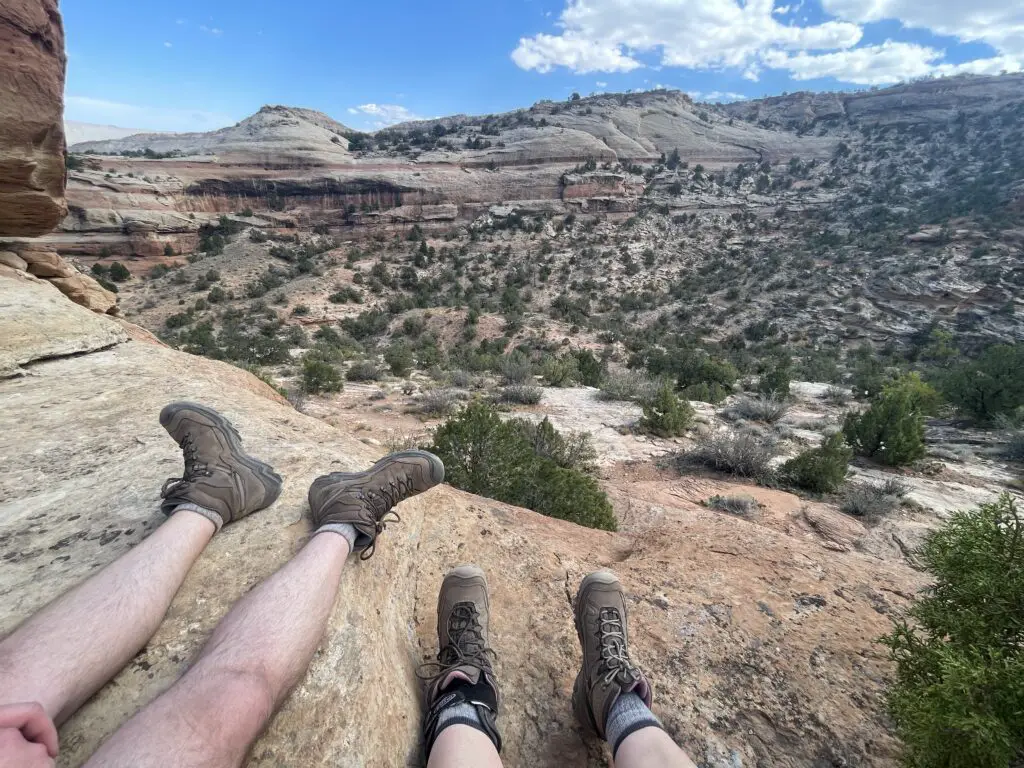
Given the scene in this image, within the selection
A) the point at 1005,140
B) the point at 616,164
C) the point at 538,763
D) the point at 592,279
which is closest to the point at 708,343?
the point at 592,279

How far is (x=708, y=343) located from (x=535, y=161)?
1295 inches

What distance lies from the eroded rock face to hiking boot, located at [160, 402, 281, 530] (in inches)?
210

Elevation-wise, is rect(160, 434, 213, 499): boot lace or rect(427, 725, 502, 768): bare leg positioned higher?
rect(160, 434, 213, 499): boot lace

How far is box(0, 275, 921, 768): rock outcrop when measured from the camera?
5.48ft

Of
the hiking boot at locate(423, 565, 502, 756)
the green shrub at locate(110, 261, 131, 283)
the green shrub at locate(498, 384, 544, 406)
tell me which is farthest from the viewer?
the green shrub at locate(110, 261, 131, 283)

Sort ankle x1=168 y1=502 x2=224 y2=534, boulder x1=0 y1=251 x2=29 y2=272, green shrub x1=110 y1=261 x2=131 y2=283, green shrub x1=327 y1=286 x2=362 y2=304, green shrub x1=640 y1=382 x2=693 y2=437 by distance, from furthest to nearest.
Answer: green shrub x1=110 y1=261 x2=131 y2=283 → green shrub x1=327 y1=286 x2=362 y2=304 → green shrub x1=640 y1=382 x2=693 y2=437 → boulder x1=0 y1=251 x2=29 y2=272 → ankle x1=168 y1=502 x2=224 y2=534

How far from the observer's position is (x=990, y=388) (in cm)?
1162

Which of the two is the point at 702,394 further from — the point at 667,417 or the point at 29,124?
the point at 29,124

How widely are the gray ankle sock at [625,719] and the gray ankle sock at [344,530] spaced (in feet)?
4.48

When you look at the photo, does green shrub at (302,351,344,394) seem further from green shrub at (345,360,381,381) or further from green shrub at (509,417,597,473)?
green shrub at (509,417,597,473)

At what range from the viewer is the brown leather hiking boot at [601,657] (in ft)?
6.27

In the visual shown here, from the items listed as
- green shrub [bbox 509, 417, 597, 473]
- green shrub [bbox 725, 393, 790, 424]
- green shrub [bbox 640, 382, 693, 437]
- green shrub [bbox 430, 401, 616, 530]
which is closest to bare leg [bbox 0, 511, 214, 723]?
green shrub [bbox 430, 401, 616, 530]

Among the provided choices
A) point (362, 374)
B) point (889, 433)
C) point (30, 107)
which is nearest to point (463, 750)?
point (30, 107)

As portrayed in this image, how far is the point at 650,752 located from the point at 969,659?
1.27m
